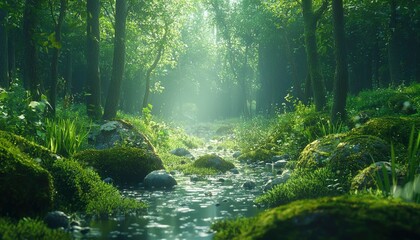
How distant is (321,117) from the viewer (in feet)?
56.7

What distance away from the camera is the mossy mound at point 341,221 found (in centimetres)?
393

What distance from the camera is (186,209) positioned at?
8.49m

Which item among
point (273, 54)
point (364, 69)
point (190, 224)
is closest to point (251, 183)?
point (190, 224)

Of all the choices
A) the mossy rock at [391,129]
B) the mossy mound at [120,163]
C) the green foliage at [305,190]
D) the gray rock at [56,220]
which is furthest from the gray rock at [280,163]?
the gray rock at [56,220]

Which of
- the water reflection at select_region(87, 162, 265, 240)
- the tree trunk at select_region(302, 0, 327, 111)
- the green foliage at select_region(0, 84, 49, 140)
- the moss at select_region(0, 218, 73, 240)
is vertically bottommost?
the water reflection at select_region(87, 162, 265, 240)

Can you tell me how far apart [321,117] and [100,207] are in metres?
11.1

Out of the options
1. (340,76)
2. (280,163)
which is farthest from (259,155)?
(340,76)

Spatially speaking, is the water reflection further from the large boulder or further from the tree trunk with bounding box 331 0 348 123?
the tree trunk with bounding box 331 0 348 123

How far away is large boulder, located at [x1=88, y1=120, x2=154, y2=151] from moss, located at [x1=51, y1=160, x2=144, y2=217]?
6.43 metres

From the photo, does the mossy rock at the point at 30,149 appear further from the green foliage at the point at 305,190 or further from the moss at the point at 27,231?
the green foliage at the point at 305,190

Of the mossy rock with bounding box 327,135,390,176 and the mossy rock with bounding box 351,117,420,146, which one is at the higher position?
the mossy rock with bounding box 351,117,420,146

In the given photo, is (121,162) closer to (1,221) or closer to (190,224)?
(190,224)

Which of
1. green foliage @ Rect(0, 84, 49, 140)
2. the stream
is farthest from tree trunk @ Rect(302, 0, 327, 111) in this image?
green foliage @ Rect(0, 84, 49, 140)

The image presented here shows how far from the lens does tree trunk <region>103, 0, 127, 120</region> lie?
1989 centimetres
